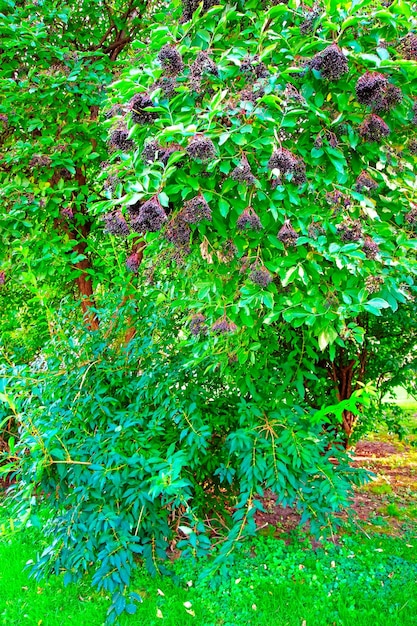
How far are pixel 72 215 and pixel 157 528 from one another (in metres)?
2.31

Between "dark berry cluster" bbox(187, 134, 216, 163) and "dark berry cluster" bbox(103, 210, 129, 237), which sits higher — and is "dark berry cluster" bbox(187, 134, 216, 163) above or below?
above

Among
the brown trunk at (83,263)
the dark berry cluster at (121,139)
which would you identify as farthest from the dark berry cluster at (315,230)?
the brown trunk at (83,263)

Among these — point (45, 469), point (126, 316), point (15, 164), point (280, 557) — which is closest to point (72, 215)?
point (15, 164)

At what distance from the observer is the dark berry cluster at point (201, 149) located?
5.66 feet

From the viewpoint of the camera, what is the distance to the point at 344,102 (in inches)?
75.6

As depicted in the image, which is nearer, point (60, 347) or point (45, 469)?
point (45, 469)

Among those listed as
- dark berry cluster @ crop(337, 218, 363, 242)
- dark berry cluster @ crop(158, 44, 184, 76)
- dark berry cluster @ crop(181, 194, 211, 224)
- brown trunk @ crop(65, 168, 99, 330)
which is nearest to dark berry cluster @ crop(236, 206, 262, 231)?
dark berry cluster @ crop(181, 194, 211, 224)

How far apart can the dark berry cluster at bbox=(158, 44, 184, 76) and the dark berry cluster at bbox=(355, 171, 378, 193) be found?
2.68ft

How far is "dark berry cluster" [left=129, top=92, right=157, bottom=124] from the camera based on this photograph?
6.34ft

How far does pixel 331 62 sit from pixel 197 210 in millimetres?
684

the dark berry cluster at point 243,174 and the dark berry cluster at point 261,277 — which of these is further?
the dark berry cluster at point 261,277

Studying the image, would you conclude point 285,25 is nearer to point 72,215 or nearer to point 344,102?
point 344,102

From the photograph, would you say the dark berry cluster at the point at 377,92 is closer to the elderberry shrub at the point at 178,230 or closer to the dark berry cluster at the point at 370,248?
the dark berry cluster at the point at 370,248

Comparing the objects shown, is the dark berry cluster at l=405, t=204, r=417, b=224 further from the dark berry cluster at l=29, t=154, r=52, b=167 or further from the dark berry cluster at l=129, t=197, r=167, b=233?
the dark berry cluster at l=29, t=154, r=52, b=167
